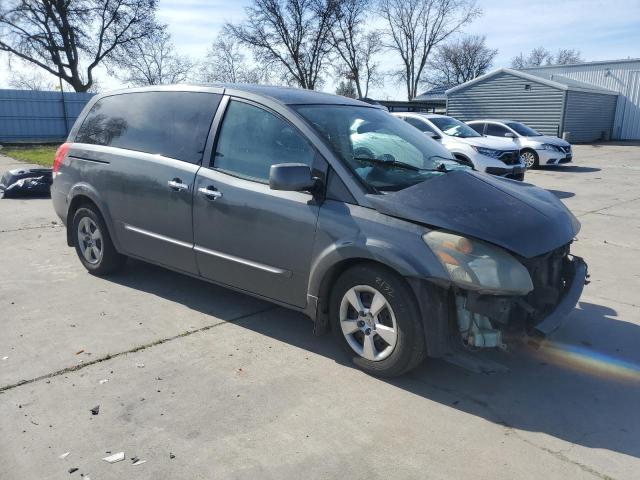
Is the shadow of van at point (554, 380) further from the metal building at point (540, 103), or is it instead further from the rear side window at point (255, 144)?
the metal building at point (540, 103)

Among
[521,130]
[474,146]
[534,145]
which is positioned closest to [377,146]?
[474,146]

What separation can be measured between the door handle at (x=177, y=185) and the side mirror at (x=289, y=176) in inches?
43.3

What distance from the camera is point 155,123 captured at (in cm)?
479

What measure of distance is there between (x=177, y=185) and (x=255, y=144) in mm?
770

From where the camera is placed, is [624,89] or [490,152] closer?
[490,152]

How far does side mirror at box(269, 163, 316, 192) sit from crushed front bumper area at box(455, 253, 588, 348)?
122 centimetres

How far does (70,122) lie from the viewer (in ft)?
87.4

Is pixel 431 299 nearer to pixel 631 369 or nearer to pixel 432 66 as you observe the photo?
pixel 631 369

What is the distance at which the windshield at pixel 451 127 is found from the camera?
43.1ft

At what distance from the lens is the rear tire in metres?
5.24

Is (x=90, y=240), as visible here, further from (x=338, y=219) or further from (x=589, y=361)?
(x=589, y=361)

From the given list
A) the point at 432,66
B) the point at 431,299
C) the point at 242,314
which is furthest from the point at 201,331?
the point at 432,66

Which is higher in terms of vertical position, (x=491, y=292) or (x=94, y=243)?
(x=491, y=292)

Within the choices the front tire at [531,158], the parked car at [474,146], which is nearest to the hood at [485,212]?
the parked car at [474,146]
